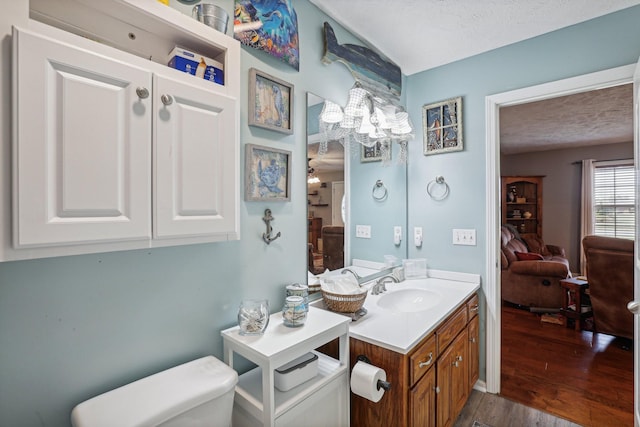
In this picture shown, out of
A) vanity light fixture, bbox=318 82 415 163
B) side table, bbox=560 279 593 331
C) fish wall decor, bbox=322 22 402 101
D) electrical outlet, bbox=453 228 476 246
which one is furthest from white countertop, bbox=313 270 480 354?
side table, bbox=560 279 593 331

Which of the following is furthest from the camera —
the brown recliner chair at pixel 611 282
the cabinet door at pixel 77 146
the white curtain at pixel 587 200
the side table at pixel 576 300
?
the white curtain at pixel 587 200

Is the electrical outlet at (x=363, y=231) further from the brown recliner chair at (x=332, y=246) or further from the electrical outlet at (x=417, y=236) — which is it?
the electrical outlet at (x=417, y=236)

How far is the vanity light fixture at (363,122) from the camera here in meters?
1.75

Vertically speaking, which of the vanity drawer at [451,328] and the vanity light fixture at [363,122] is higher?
the vanity light fixture at [363,122]

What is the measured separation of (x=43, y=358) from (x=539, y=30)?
9.20 ft

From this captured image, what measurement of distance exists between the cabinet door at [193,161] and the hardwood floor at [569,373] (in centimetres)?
208

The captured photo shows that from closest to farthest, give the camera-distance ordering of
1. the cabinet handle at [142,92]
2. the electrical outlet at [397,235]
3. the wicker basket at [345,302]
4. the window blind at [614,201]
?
the cabinet handle at [142,92]
the wicker basket at [345,302]
the electrical outlet at [397,235]
the window blind at [614,201]

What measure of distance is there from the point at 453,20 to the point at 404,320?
1691mm

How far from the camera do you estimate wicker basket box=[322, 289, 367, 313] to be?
150 cm

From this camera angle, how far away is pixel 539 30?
1.92m

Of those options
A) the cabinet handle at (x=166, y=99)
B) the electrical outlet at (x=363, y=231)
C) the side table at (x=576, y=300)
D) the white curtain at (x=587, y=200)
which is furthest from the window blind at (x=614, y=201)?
the cabinet handle at (x=166, y=99)

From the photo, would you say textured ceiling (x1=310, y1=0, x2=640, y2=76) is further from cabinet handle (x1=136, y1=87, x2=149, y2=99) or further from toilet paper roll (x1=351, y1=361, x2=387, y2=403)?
toilet paper roll (x1=351, y1=361, x2=387, y2=403)

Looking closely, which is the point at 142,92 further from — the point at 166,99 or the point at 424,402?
the point at 424,402

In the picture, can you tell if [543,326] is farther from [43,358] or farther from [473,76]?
[43,358]
